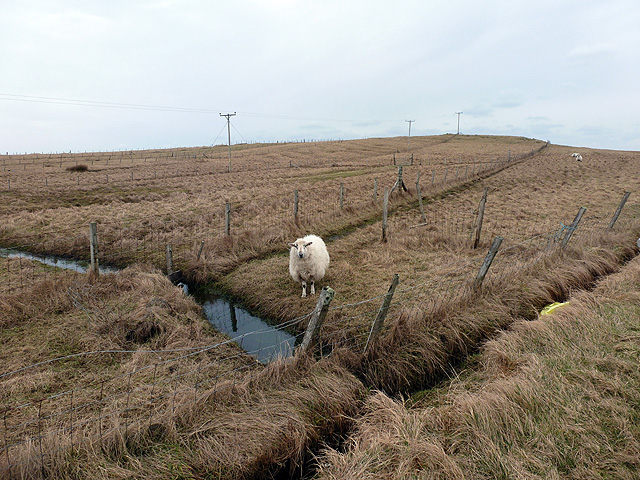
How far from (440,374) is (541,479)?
2.62m

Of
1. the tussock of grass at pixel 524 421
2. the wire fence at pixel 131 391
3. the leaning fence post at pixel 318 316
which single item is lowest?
the wire fence at pixel 131 391

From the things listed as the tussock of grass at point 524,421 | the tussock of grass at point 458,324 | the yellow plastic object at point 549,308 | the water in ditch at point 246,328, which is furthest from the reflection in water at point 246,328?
the yellow plastic object at point 549,308

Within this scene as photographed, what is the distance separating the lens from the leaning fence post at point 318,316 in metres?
4.74

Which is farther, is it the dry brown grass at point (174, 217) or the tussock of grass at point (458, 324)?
the dry brown grass at point (174, 217)

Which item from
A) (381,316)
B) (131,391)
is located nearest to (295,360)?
(381,316)

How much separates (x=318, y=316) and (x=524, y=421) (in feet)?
8.57

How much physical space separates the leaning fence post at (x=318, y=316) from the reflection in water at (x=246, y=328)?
1443 mm

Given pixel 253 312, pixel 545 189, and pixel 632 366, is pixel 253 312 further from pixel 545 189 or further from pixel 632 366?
pixel 545 189

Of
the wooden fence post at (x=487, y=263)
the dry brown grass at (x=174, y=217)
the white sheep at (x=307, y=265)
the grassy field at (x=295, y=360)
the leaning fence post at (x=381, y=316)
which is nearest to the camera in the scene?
the grassy field at (x=295, y=360)

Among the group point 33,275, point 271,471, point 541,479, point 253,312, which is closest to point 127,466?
point 271,471

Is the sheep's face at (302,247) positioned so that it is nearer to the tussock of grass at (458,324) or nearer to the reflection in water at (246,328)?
the reflection in water at (246,328)

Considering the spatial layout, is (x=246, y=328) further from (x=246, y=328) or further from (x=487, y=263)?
(x=487, y=263)

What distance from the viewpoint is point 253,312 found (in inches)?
329

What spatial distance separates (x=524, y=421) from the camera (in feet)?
11.7
